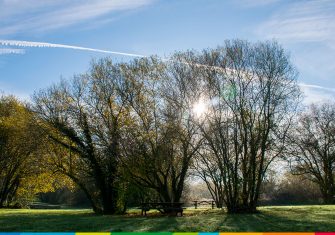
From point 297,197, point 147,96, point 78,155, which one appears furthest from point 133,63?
point 297,197

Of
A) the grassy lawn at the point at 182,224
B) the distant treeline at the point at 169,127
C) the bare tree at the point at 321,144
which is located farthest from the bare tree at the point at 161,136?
the bare tree at the point at 321,144

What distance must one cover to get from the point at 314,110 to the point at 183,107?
33880mm

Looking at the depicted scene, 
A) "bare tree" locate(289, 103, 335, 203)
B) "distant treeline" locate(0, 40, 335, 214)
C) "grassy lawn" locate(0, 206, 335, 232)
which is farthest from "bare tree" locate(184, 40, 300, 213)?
"bare tree" locate(289, 103, 335, 203)

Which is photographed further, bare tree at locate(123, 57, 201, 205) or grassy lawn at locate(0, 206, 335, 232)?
bare tree at locate(123, 57, 201, 205)

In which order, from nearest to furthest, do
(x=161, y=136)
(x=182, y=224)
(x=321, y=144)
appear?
(x=182, y=224) < (x=161, y=136) < (x=321, y=144)

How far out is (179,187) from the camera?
110 ft

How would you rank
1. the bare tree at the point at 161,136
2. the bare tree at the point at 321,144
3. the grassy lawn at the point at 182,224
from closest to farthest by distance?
1. the grassy lawn at the point at 182,224
2. the bare tree at the point at 161,136
3. the bare tree at the point at 321,144

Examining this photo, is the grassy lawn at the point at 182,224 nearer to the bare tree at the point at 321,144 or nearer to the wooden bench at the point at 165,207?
the wooden bench at the point at 165,207

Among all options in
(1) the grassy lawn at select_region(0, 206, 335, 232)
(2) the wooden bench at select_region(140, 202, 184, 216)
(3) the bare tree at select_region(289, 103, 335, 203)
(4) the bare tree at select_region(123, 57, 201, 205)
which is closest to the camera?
(1) the grassy lawn at select_region(0, 206, 335, 232)

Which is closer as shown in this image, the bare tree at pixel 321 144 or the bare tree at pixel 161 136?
the bare tree at pixel 161 136

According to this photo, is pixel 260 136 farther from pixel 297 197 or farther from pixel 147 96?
pixel 297 197

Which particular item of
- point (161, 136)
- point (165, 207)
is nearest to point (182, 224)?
point (165, 207)

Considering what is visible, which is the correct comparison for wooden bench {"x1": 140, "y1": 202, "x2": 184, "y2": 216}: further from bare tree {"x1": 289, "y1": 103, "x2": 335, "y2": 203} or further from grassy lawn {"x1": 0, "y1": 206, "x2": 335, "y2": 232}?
bare tree {"x1": 289, "y1": 103, "x2": 335, "y2": 203}

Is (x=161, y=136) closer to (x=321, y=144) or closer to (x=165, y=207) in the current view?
(x=165, y=207)
